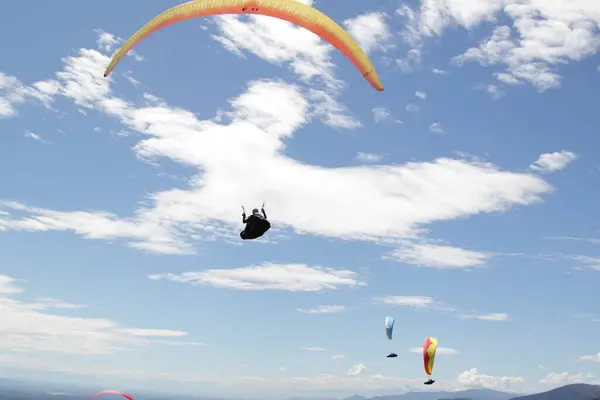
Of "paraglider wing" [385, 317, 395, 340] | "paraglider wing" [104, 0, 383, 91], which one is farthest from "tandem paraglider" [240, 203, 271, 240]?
"paraglider wing" [385, 317, 395, 340]

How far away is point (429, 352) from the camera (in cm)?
7994

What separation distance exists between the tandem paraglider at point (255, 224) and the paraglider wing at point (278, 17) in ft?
33.4

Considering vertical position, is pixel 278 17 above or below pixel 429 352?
above

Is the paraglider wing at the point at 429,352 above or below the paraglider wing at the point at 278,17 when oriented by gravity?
below

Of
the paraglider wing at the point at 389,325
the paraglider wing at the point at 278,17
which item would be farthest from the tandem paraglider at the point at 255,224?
the paraglider wing at the point at 389,325

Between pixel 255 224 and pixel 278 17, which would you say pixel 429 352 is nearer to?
pixel 255 224

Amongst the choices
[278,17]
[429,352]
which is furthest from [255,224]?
[429,352]

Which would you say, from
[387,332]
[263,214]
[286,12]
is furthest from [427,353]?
[286,12]

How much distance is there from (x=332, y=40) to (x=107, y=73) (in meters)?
13.4

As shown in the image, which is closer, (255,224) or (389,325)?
(255,224)

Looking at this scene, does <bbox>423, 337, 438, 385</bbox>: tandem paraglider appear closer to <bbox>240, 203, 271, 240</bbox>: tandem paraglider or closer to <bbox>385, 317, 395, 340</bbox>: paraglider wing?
<bbox>385, 317, 395, 340</bbox>: paraglider wing

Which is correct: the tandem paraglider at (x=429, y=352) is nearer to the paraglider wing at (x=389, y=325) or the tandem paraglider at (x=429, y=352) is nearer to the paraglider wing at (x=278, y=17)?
the paraglider wing at (x=389, y=325)

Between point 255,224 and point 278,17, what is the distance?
12082mm

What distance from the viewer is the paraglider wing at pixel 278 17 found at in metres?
29.5
